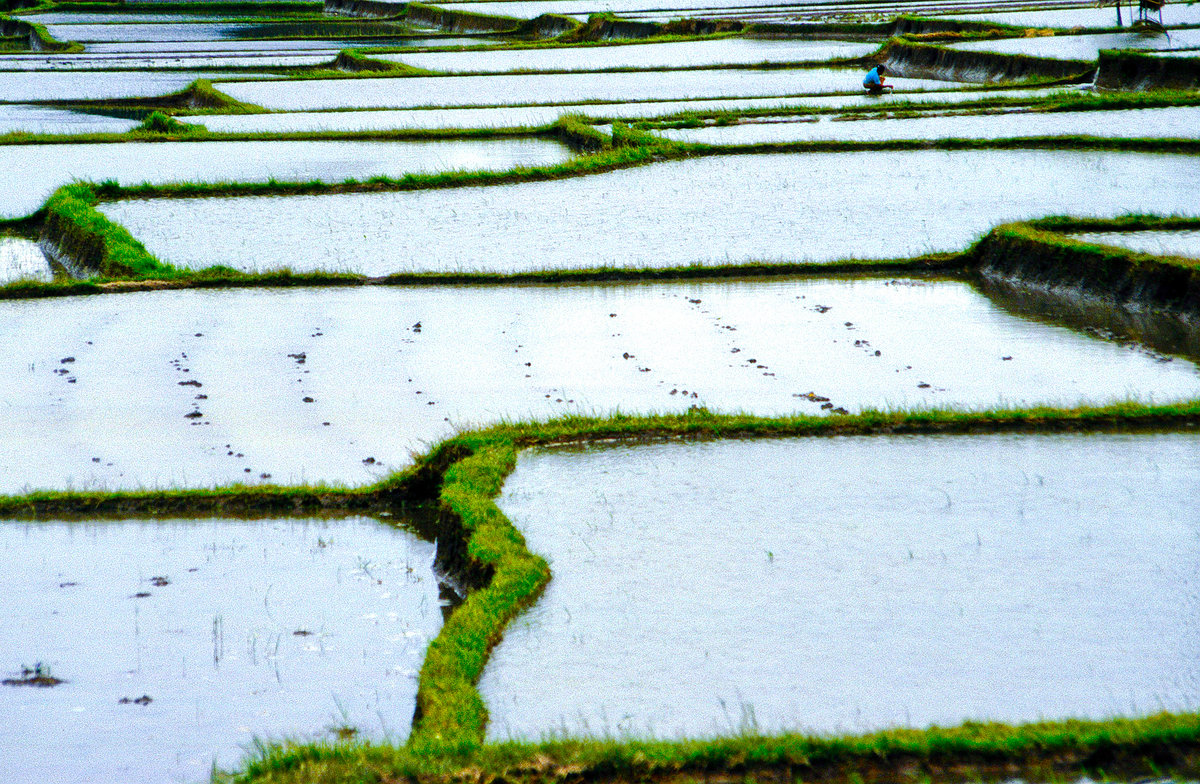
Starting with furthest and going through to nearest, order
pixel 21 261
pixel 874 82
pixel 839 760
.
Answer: pixel 874 82, pixel 21 261, pixel 839 760

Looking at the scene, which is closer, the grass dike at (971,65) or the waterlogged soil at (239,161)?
the waterlogged soil at (239,161)

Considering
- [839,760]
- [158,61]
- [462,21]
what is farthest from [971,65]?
[462,21]

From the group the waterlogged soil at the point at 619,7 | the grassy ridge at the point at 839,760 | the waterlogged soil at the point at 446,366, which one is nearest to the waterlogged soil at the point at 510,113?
the waterlogged soil at the point at 446,366

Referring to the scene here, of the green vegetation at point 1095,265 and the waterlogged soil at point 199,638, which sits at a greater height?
the green vegetation at point 1095,265

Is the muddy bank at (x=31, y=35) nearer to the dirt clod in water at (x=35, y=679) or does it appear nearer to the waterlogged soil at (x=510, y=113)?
the waterlogged soil at (x=510, y=113)

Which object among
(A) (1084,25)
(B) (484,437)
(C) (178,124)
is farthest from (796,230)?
(A) (1084,25)

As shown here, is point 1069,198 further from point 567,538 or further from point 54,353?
point 54,353

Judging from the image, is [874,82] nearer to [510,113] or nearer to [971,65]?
[971,65]

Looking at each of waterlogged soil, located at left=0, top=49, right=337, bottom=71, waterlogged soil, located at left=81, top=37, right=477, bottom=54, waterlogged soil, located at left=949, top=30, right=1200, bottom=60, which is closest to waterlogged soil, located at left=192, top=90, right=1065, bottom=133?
waterlogged soil, located at left=949, top=30, right=1200, bottom=60
